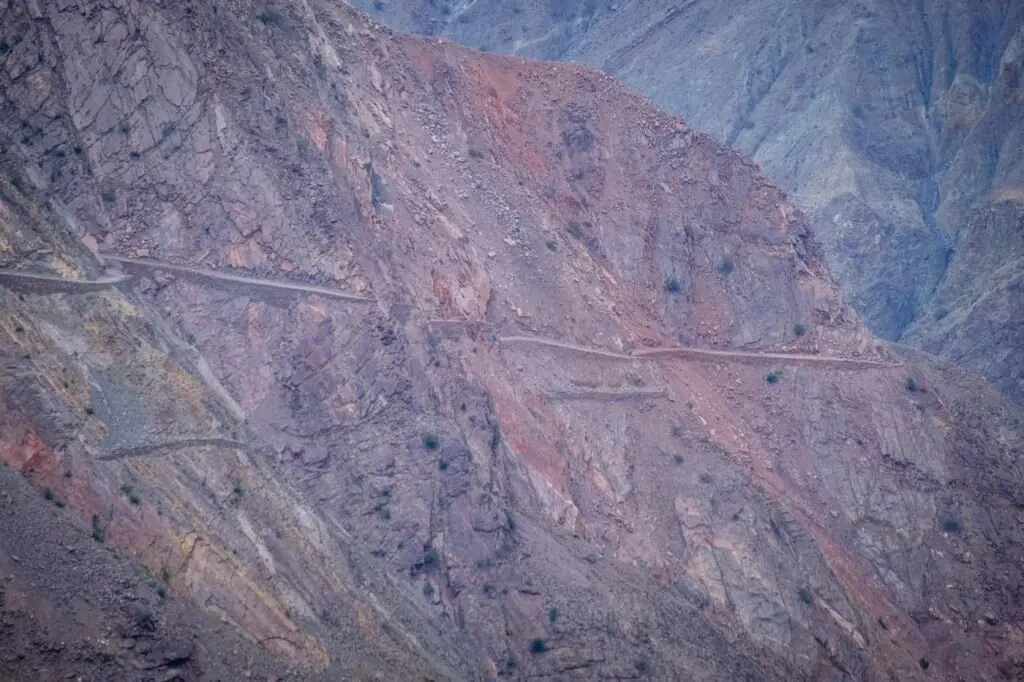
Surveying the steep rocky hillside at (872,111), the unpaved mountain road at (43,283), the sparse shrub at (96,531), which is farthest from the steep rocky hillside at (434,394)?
the steep rocky hillside at (872,111)

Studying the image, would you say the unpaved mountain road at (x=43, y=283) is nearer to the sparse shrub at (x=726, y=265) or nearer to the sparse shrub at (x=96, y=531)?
the sparse shrub at (x=96, y=531)

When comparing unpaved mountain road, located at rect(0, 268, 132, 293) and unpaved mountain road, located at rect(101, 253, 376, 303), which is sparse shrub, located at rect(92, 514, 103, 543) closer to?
unpaved mountain road, located at rect(0, 268, 132, 293)

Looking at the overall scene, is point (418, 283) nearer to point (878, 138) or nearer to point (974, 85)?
point (878, 138)

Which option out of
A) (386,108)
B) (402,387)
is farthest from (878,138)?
(402,387)

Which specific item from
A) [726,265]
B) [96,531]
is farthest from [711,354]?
[96,531]

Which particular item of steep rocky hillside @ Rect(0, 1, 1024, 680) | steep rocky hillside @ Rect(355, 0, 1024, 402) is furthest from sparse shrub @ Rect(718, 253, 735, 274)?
steep rocky hillside @ Rect(355, 0, 1024, 402)
